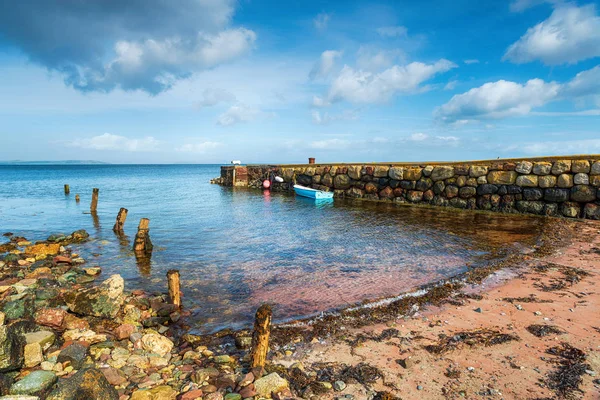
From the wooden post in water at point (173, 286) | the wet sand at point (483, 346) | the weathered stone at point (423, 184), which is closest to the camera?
the wet sand at point (483, 346)

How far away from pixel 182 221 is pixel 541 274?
18.3m

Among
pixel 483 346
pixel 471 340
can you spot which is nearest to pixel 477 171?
pixel 471 340

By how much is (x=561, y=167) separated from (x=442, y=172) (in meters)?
7.30

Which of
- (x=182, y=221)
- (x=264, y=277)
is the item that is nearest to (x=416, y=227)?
(x=264, y=277)

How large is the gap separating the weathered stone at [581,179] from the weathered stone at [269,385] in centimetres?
2236

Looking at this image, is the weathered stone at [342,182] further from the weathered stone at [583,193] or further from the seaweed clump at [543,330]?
the seaweed clump at [543,330]

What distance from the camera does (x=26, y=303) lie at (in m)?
7.24

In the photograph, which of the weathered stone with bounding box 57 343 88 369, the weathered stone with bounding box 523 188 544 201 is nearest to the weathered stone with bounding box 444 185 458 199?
the weathered stone with bounding box 523 188 544 201

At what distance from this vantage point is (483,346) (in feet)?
20.3

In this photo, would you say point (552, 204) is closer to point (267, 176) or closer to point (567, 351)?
point (567, 351)

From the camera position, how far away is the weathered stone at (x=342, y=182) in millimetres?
32406

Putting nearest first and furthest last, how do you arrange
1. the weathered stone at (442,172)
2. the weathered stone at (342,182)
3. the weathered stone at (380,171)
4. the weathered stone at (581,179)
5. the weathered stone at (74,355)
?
the weathered stone at (74,355) → the weathered stone at (581,179) → the weathered stone at (442,172) → the weathered stone at (380,171) → the weathered stone at (342,182)

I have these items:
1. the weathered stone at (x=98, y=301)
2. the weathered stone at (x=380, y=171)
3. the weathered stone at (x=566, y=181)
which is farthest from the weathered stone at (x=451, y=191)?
the weathered stone at (x=98, y=301)

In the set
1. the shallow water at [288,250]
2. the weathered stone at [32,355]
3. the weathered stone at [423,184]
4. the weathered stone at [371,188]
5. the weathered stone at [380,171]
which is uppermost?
the weathered stone at [380,171]
